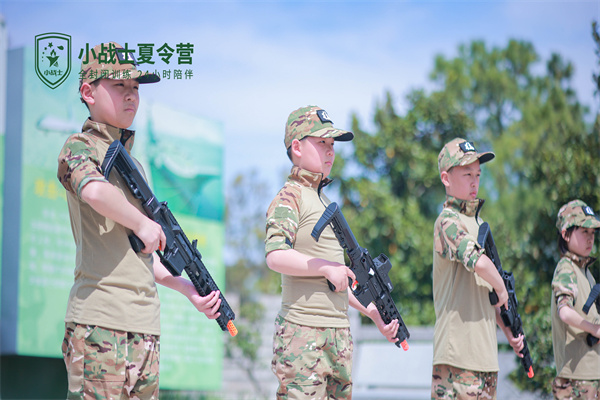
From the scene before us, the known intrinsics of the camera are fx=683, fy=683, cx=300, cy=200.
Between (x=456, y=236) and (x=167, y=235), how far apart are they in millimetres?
1846

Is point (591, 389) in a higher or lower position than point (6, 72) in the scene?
lower

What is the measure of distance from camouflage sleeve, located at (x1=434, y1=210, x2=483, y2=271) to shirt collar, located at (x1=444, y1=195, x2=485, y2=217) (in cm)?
11

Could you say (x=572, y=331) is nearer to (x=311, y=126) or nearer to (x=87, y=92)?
(x=311, y=126)

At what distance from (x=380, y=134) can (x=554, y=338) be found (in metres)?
→ 8.45

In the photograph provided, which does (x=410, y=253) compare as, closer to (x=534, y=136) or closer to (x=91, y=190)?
(x=91, y=190)

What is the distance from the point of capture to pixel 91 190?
2.79 m

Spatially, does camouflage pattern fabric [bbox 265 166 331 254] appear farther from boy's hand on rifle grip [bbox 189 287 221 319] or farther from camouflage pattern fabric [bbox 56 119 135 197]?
camouflage pattern fabric [bbox 56 119 135 197]

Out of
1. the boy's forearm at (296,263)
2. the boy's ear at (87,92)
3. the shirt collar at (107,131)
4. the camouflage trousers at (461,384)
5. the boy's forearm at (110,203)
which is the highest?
the boy's ear at (87,92)

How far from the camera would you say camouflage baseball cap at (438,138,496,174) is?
14.3 ft

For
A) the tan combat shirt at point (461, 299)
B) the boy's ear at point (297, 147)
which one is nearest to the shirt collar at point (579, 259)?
the tan combat shirt at point (461, 299)

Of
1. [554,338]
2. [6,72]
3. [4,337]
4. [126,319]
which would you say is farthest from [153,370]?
[6,72]

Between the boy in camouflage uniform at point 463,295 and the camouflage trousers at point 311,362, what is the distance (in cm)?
83

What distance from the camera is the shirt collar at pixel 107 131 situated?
10.2 feet

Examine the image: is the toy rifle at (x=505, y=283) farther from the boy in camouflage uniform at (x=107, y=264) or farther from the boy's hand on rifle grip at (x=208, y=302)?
the boy in camouflage uniform at (x=107, y=264)
